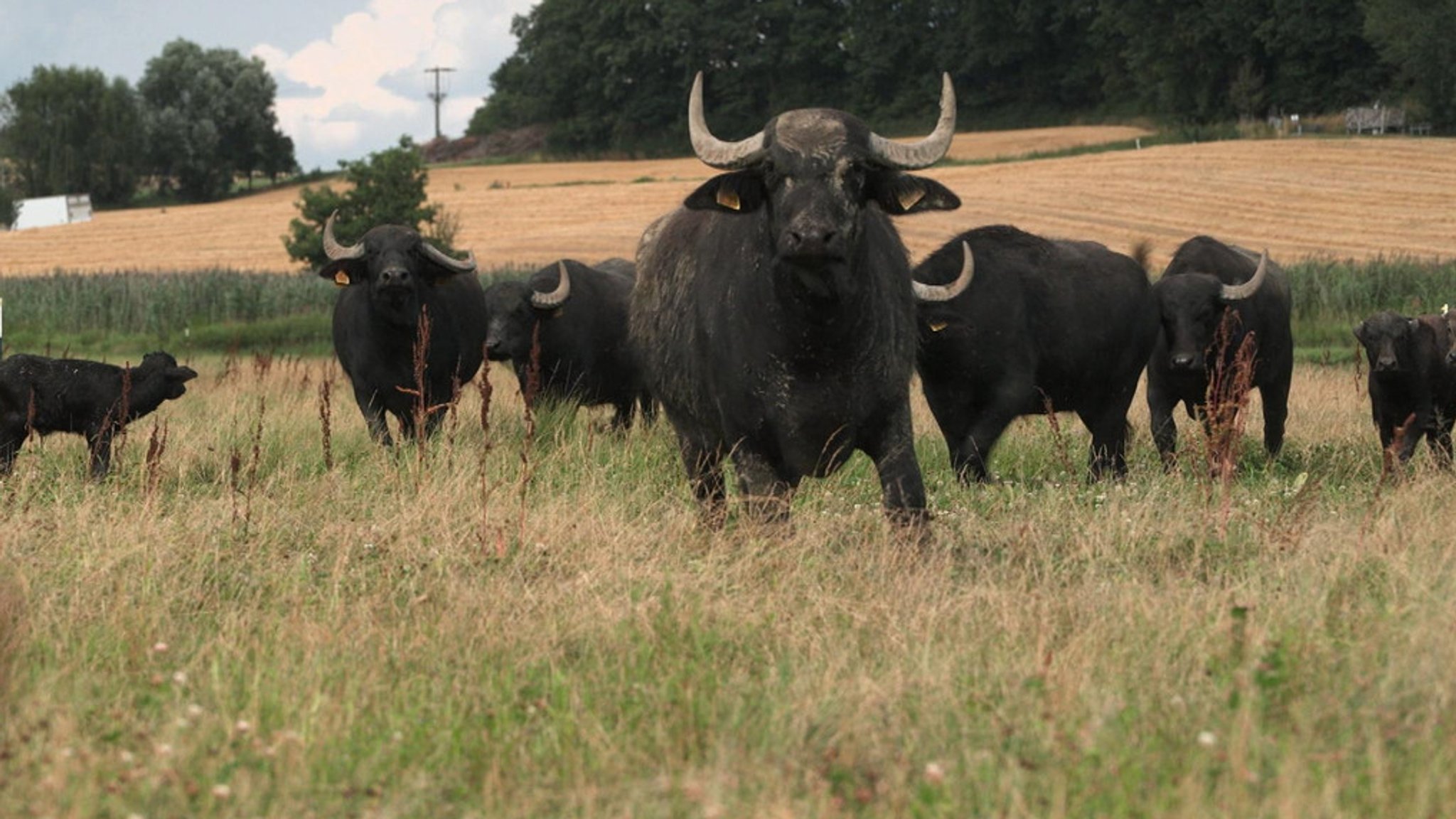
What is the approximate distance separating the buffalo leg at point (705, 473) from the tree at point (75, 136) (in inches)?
3264

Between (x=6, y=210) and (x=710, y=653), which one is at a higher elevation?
(x=6, y=210)

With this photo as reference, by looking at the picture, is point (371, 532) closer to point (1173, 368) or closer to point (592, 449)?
point (592, 449)

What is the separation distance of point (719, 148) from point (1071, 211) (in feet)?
134

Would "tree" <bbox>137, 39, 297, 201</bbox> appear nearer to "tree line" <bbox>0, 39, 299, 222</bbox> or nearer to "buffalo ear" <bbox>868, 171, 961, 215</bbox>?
"tree line" <bbox>0, 39, 299, 222</bbox>

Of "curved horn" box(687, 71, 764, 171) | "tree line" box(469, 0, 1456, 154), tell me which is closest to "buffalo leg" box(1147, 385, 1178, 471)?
"curved horn" box(687, 71, 764, 171)

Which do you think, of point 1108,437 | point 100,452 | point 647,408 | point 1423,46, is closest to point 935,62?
point 1423,46

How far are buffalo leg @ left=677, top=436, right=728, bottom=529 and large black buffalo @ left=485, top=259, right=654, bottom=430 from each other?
212 inches

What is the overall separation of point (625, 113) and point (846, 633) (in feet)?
260

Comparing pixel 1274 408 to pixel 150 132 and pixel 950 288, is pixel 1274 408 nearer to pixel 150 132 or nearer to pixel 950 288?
pixel 950 288

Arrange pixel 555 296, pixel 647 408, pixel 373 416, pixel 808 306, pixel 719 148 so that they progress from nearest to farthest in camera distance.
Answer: pixel 808 306
pixel 719 148
pixel 373 416
pixel 555 296
pixel 647 408

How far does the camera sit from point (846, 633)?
19.9ft

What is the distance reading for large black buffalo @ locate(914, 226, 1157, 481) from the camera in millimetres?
11008

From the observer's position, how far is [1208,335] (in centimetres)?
1266

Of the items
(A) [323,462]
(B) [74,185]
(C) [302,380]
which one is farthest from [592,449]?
(B) [74,185]
